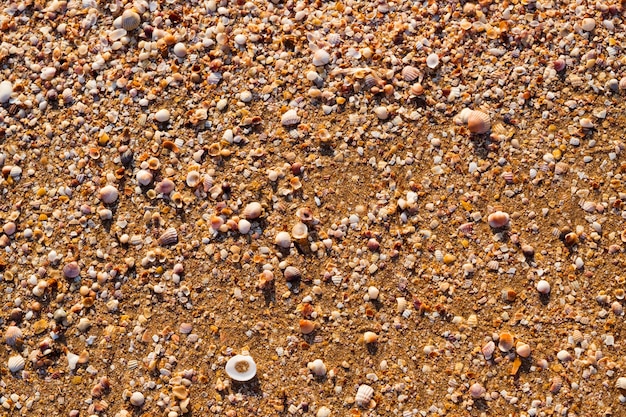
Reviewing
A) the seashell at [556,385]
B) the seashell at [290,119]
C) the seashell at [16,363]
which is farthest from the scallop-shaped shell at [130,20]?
the seashell at [556,385]

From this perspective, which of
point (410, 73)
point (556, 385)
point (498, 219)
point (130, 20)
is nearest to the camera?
point (556, 385)

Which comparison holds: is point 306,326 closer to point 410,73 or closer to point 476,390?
point 476,390

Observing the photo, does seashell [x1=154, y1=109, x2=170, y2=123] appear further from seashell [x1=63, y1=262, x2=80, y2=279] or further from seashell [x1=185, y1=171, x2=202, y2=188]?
seashell [x1=63, y1=262, x2=80, y2=279]

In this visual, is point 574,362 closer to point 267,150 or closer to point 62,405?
point 267,150

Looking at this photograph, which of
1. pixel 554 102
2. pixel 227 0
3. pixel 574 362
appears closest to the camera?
pixel 574 362

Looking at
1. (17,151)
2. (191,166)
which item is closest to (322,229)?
(191,166)

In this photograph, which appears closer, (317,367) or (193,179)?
(317,367)

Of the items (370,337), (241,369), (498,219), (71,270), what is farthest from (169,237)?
(498,219)
